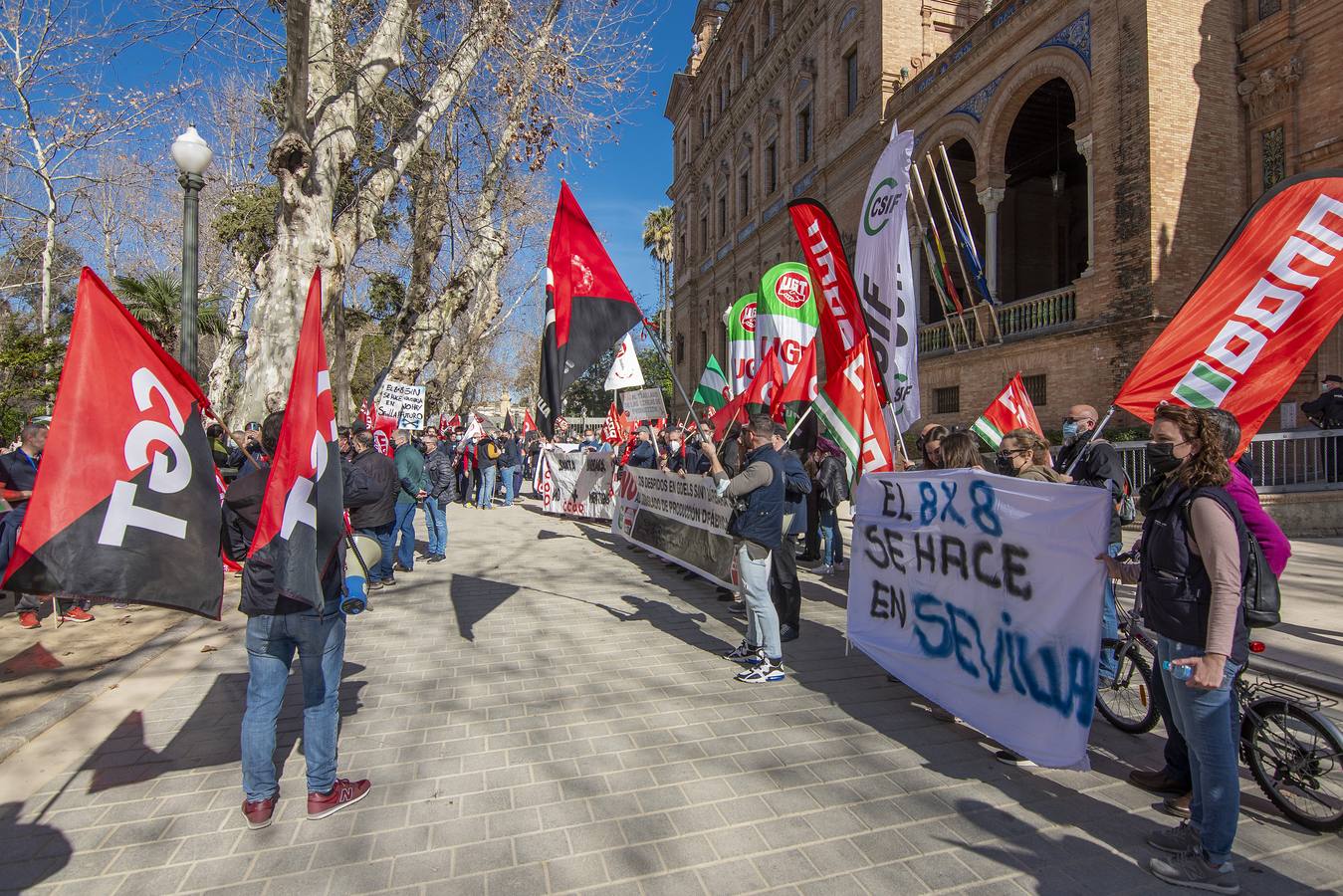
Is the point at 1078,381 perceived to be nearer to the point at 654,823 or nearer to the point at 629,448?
the point at 629,448

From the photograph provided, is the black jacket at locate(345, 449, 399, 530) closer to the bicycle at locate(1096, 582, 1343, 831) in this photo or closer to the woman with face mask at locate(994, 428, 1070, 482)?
the woman with face mask at locate(994, 428, 1070, 482)

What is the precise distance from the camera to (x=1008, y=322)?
1780 cm

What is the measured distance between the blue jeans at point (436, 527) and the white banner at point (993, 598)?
675 centimetres

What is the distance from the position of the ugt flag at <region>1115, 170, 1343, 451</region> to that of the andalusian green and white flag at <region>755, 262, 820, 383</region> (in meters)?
5.75

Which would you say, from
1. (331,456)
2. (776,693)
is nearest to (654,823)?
(776,693)

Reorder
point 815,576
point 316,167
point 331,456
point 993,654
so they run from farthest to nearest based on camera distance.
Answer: point 316,167 < point 815,576 < point 993,654 < point 331,456

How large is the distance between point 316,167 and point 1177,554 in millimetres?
13147

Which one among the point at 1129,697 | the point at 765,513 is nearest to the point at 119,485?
the point at 765,513

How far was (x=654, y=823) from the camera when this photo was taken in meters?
3.23

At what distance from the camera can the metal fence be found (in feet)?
35.7

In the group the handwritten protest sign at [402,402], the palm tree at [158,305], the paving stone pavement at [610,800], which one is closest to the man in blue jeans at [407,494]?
the paving stone pavement at [610,800]

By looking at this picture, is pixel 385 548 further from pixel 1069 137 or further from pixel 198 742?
pixel 1069 137

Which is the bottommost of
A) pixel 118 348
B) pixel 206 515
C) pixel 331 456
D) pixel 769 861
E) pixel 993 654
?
pixel 769 861

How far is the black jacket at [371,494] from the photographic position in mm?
6328
